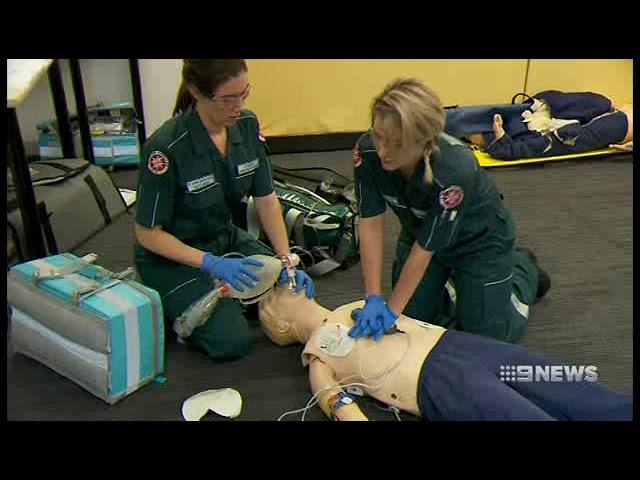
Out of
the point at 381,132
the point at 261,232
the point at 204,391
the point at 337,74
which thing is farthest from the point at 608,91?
the point at 204,391

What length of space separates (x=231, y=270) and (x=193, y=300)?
0.69 ft

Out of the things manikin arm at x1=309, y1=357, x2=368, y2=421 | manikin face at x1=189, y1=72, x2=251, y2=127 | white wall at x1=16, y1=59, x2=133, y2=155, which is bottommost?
manikin arm at x1=309, y1=357, x2=368, y2=421

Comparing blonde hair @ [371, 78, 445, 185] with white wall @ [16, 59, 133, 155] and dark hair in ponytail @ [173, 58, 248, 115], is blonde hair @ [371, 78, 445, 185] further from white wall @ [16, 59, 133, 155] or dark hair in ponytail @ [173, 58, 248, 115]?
white wall @ [16, 59, 133, 155]

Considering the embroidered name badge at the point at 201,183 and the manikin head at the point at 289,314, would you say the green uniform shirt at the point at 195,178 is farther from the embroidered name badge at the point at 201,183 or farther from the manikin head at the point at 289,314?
the manikin head at the point at 289,314

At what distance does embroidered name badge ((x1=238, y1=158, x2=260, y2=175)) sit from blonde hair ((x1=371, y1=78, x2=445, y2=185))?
0.49m

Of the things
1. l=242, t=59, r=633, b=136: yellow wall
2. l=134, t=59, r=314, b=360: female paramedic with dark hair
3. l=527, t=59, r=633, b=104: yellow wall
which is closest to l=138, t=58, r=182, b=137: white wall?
l=242, t=59, r=633, b=136: yellow wall

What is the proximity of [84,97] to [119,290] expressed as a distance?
5.56 feet

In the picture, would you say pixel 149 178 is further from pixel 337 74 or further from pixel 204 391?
pixel 337 74

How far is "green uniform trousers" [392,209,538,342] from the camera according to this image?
174 cm

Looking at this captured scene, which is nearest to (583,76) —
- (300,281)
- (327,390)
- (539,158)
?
(539,158)

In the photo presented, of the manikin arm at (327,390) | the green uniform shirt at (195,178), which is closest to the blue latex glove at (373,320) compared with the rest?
the manikin arm at (327,390)

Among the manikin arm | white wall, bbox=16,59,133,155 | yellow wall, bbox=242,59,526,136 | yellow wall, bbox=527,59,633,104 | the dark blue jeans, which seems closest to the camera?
the dark blue jeans

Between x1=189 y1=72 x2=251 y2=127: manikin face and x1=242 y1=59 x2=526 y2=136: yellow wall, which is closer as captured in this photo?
x1=189 y1=72 x2=251 y2=127: manikin face

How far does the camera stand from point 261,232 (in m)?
2.18
